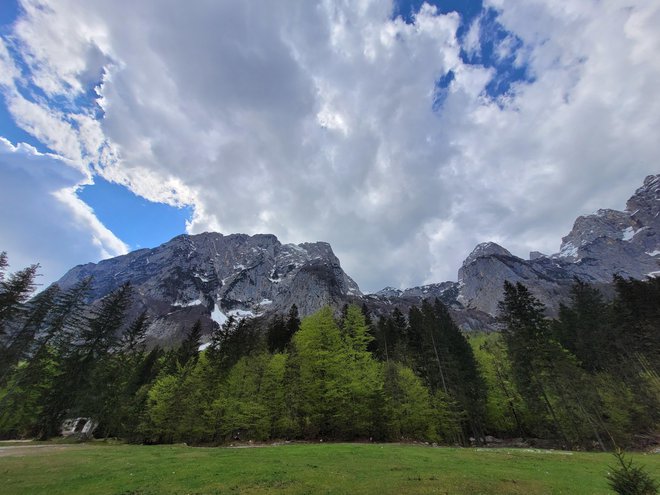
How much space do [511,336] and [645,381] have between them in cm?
2036

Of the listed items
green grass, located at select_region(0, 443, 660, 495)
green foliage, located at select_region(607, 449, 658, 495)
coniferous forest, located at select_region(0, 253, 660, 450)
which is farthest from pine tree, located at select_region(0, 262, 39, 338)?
green foliage, located at select_region(607, 449, 658, 495)

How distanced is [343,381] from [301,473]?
20262mm

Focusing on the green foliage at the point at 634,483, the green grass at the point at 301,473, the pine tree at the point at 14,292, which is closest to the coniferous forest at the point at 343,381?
the pine tree at the point at 14,292

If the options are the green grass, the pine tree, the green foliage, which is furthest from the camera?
the pine tree

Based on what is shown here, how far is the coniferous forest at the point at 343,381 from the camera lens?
36531mm

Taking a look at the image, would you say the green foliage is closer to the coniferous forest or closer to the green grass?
the green grass

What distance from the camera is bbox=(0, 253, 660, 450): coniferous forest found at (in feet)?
120

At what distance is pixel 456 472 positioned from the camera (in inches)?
698

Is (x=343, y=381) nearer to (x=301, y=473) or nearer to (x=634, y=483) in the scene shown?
(x=301, y=473)

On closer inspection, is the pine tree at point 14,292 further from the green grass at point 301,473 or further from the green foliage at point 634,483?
the green foliage at point 634,483

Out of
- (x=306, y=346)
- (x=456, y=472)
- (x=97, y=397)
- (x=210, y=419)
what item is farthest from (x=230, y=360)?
(x=456, y=472)

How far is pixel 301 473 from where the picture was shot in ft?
56.3

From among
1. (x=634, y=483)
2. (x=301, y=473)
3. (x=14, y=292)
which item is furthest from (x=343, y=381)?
(x=14, y=292)

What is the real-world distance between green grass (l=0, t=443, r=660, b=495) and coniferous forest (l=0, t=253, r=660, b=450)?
13.7 m
